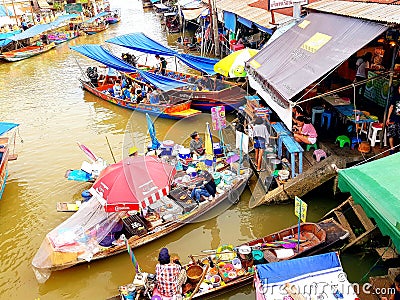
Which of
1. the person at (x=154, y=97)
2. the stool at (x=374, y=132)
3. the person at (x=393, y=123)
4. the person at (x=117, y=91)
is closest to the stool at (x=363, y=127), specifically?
the stool at (x=374, y=132)

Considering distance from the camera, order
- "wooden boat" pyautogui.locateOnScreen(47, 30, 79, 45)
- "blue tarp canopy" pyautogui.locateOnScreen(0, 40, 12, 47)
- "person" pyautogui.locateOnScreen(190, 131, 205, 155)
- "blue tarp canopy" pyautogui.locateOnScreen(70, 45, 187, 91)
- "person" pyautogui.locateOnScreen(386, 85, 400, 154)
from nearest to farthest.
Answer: "person" pyautogui.locateOnScreen(386, 85, 400, 154) < "person" pyautogui.locateOnScreen(190, 131, 205, 155) < "blue tarp canopy" pyautogui.locateOnScreen(70, 45, 187, 91) < "blue tarp canopy" pyautogui.locateOnScreen(0, 40, 12, 47) < "wooden boat" pyautogui.locateOnScreen(47, 30, 79, 45)

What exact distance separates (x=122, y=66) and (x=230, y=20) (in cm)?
707

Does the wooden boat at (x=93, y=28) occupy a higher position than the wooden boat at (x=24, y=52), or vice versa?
the wooden boat at (x=24, y=52)

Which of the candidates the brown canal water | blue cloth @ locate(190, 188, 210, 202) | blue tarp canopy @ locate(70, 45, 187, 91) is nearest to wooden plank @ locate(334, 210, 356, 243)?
the brown canal water

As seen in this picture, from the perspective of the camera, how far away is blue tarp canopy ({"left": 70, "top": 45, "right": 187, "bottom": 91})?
46.1 ft

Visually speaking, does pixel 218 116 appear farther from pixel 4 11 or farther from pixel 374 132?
pixel 4 11

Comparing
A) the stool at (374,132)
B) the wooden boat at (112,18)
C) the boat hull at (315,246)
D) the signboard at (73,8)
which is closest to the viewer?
the boat hull at (315,246)

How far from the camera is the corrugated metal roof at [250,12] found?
13.7 m

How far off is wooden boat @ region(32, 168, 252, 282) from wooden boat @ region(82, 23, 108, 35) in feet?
102

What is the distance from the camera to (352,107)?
9.45 metres

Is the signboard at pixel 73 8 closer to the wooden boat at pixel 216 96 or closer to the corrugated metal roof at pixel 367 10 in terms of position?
the wooden boat at pixel 216 96

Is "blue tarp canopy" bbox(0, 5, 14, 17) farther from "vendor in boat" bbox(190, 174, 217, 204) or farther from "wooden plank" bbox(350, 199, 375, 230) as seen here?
"wooden plank" bbox(350, 199, 375, 230)

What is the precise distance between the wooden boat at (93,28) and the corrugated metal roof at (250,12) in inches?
717

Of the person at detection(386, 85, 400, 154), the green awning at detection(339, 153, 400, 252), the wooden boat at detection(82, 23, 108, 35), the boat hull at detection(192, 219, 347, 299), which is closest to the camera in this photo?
the green awning at detection(339, 153, 400, 252)
